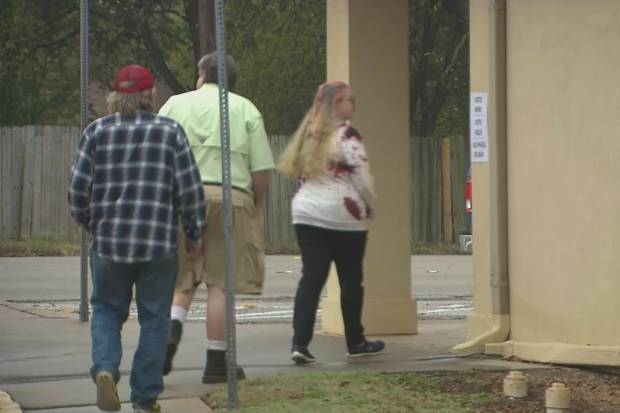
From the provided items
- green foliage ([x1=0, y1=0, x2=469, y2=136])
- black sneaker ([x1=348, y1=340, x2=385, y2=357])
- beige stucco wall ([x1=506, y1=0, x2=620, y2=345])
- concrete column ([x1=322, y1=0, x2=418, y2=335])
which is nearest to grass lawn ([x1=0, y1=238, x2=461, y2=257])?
green foliage ([x1=0, y1=0, x2=469, y2=136])

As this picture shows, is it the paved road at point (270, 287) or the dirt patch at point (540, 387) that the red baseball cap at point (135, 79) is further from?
the paved road at point (270, 287)

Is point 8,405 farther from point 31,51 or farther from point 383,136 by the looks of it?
point 31,51

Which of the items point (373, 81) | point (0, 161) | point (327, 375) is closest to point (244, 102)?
point (327, 375)

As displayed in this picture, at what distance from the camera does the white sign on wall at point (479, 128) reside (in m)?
8.55

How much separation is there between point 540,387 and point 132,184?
2.47 metres

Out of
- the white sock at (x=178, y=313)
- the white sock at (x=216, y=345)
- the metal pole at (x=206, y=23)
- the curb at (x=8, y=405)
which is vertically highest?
the metal pole at (x=206, y=23)

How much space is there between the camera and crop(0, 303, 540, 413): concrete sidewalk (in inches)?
272

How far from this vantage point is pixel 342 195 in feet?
26.7

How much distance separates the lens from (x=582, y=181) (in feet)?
25.1

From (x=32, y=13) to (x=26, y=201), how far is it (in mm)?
5061

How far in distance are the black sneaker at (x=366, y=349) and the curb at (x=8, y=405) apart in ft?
7.86

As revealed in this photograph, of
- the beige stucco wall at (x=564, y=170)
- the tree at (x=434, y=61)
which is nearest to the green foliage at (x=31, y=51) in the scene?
the tree at (x=434, y=61)

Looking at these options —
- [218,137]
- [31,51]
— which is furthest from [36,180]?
[218,137]

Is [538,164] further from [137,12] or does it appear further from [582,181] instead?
[137,12]
